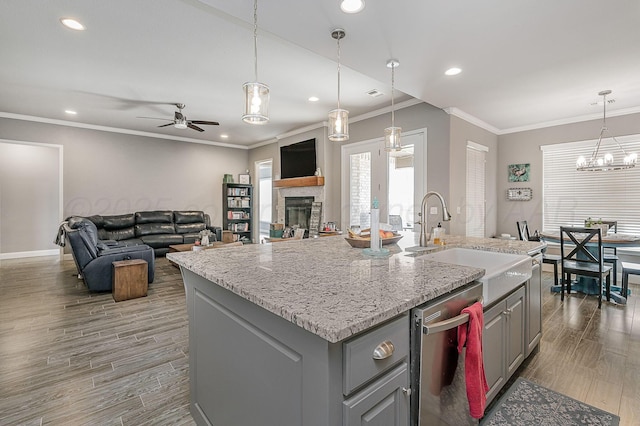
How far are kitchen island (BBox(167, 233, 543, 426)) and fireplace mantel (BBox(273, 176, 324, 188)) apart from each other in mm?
4477

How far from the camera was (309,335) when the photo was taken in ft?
2.89

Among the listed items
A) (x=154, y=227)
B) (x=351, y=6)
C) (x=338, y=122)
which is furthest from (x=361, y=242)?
(x=154, y=227)

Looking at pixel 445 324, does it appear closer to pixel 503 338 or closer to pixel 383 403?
pixel 383 403

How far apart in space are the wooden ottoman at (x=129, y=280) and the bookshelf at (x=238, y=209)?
4338mm

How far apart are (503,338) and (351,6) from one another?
97.2 inches

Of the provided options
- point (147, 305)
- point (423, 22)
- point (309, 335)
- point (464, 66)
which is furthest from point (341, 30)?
point (147, 305)

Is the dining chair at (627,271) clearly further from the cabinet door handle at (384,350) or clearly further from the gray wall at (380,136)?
the cabinet door handle at (384,350)

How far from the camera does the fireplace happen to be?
6.57 meters

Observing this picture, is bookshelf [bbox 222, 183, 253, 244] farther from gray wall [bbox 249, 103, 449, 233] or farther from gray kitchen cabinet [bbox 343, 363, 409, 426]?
gray kitchen cabinet [bbox 343, 363, 409, 426]

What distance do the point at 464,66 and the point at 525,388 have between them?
118 inches

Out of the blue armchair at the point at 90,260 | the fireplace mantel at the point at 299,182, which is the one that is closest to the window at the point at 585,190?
the fireplace mantel at the point at 299,182

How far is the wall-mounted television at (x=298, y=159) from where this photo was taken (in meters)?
6.41

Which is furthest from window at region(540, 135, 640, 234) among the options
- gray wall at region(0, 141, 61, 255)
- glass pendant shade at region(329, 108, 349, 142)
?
gray wall at region(0, 141, 61, 255)

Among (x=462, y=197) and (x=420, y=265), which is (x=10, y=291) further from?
(x=462, y=197)
